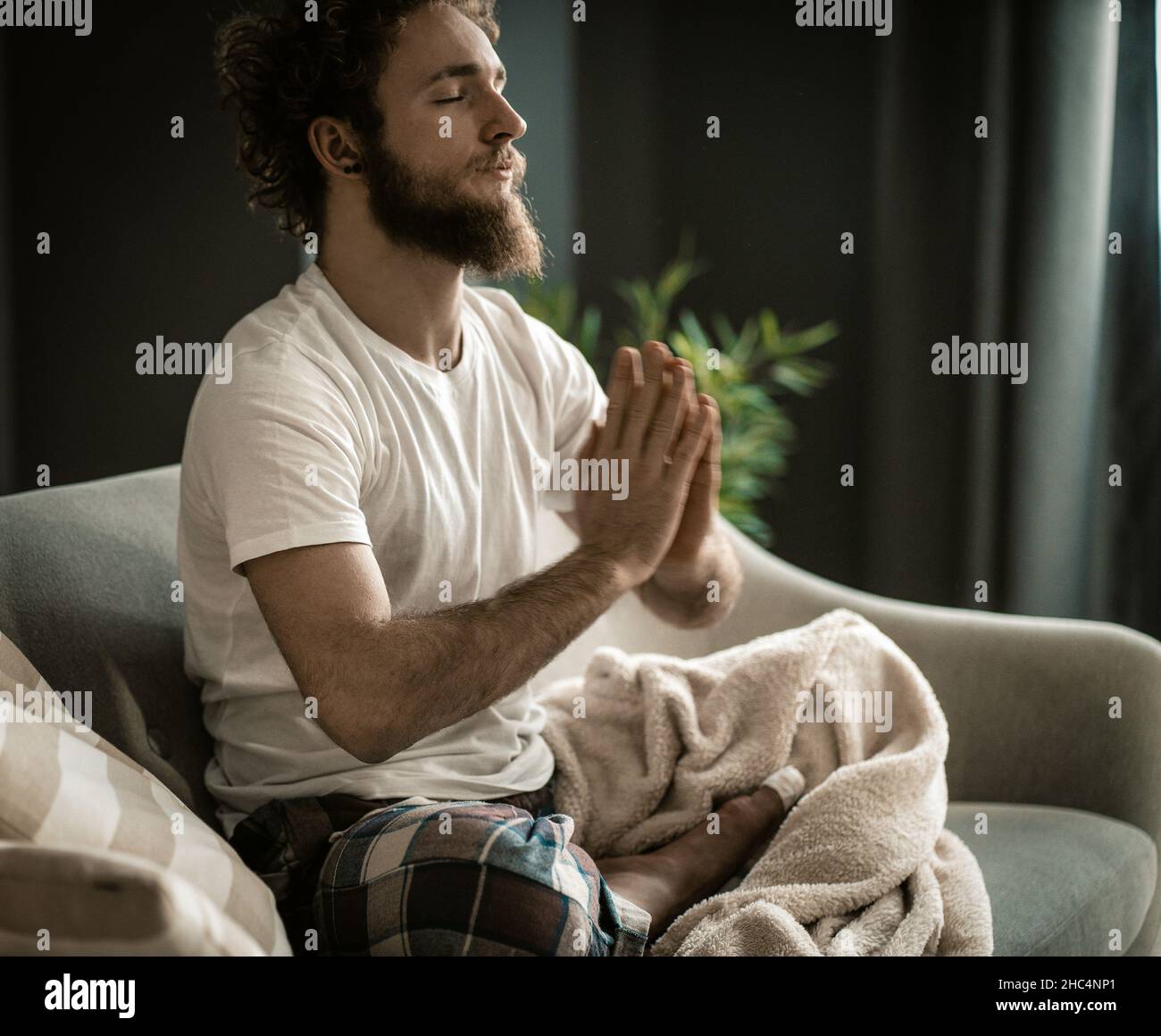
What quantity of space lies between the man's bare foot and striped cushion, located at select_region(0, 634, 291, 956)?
356 mm

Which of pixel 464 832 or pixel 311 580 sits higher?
pixel 311 580

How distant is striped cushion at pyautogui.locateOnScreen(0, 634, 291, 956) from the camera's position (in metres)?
0.77

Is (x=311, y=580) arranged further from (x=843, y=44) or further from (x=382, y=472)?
(x=843, y=44)

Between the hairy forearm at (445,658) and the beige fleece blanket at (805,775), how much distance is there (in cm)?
25

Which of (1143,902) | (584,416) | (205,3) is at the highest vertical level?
(205,3)

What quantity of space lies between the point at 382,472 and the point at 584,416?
360 mm

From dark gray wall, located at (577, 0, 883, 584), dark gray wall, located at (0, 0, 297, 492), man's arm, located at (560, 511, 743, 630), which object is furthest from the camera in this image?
dark gray wall, located at (577, 0, 883, 584)

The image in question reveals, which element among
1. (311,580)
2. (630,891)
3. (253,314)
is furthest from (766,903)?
(253,314)

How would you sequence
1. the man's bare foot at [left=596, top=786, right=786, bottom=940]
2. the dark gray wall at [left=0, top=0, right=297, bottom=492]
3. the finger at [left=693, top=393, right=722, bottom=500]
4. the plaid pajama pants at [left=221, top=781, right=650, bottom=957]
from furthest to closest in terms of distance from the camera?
the dark gray wall at [left=0, top=0, right=297, bottom=492] → the finger at [left=693, top=393, right=722, bottom=500] → the man's bare foot at [left=596, top=786, right=786, bottom=940] → the plaid pajama pants at [left=221, top=781, right=650, bottom=957]

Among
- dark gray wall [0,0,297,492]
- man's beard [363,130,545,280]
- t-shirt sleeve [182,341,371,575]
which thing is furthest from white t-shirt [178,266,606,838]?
dark gray wall [0,0,297,492]

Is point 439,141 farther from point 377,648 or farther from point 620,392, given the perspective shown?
point 377,648

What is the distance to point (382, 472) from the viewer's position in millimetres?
1105

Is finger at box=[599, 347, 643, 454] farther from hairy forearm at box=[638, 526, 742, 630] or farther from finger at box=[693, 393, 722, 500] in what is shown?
hairy forearm at box=[638, 526, 742, 630]

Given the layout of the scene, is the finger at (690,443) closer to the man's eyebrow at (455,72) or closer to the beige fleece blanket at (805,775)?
the beige fleece blanket at (805,775)
